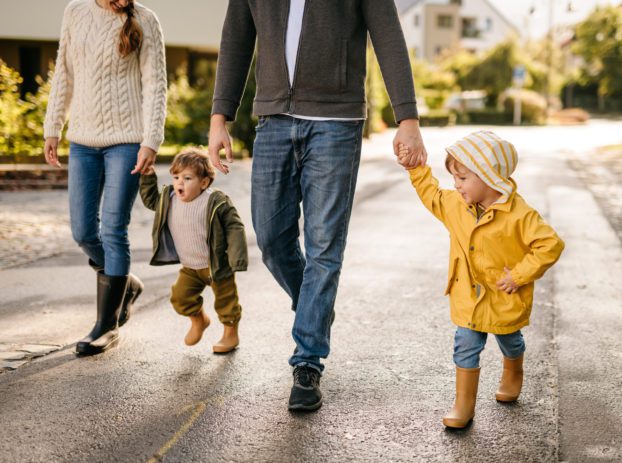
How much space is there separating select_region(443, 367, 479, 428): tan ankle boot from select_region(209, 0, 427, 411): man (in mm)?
605

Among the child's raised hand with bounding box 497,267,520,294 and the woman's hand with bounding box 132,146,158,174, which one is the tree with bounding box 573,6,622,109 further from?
the child's raised hand with bounding box 497,267,520,294

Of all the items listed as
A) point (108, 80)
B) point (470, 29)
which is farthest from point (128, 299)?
point (470, 29)

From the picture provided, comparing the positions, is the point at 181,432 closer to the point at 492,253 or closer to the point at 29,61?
the point at 492,253

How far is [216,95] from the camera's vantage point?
391 centimetres

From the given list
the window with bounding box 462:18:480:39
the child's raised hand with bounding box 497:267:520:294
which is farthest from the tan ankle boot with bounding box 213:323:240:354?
the window with bounding box 462:18:480:39

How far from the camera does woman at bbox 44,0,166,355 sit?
4.31 metres

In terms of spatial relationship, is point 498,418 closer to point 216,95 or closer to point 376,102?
point 216,95

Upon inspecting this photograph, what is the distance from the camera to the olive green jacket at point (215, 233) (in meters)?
4.11

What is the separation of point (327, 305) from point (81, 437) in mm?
1194

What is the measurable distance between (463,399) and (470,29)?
8167 centimetres

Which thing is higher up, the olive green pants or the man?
the man

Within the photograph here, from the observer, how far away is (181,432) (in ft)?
11.0

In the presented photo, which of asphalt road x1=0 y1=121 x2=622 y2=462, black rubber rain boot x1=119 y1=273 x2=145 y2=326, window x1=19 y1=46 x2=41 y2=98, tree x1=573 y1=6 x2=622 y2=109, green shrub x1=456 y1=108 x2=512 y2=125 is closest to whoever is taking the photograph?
asphalt road x1=0 y1=121 x2=622 y2=462

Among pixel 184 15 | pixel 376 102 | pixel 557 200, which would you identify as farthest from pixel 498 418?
pixel 376 102
